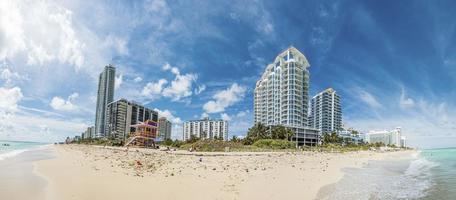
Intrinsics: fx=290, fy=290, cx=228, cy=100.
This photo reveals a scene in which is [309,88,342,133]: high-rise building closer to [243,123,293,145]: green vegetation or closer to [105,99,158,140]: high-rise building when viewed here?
[243,123,293,145]: green vegetation

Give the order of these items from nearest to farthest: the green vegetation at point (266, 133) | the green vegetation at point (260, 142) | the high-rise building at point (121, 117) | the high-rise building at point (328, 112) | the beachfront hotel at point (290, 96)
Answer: the green vegetation at point (260, 142), the green vegetation at point (266, 133), the beachfront hotel at point (290, 96), the high-rise building at point (328, 112), the high-rise building at point (121, 117)

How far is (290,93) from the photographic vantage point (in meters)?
124

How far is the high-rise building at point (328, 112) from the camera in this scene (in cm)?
17188

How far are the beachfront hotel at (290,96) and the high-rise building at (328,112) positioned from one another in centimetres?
4216

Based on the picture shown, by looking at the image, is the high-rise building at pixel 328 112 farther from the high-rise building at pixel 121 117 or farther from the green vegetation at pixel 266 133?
the high-rise building at pixel 121 117

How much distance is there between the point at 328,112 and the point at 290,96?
197 feet

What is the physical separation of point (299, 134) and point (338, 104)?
7359 centimetres

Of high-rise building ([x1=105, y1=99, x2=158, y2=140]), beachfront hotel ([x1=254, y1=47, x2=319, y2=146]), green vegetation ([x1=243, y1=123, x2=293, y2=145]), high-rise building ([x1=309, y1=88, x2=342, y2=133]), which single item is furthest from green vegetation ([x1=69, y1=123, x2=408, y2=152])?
high-rise building ([x1=105, y1=99, x2=158, y2=140])

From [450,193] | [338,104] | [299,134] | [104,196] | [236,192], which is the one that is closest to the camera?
[104,196]

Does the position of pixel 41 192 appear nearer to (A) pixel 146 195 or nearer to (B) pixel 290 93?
(A) pixel 146 195

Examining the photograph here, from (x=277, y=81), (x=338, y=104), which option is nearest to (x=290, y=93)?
(x=277, y=81)

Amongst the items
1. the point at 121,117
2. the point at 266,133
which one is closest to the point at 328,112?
the point at 266,133

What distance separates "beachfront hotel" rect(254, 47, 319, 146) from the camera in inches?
4793

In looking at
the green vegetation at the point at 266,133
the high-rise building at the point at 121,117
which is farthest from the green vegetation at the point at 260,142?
the high-rise building at the point at 121,117
